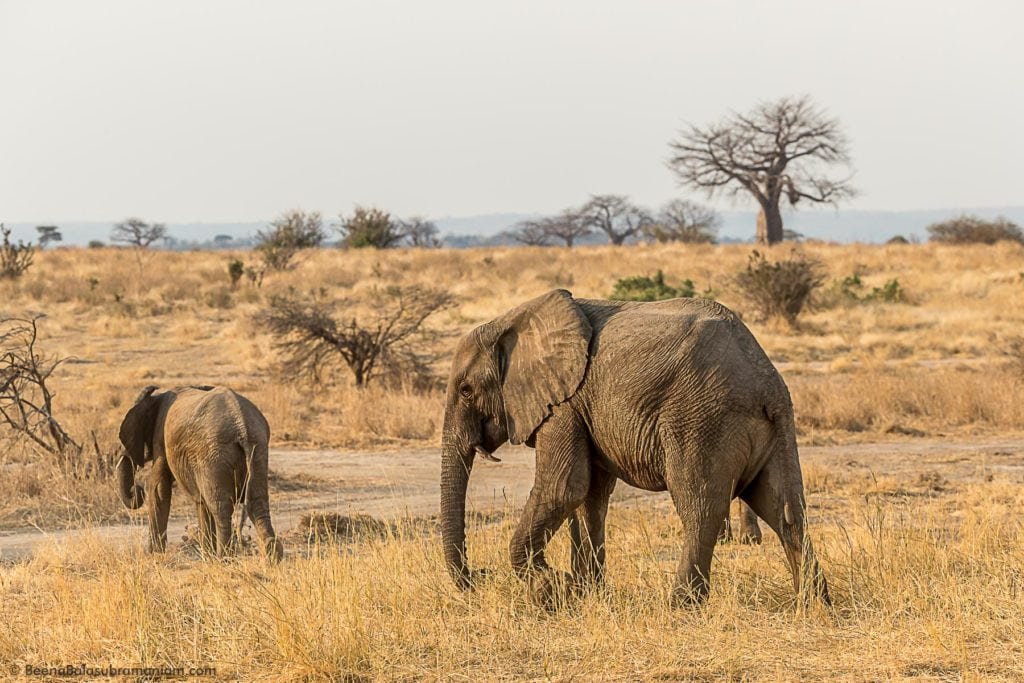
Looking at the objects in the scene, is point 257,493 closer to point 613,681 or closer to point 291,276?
point 613,681

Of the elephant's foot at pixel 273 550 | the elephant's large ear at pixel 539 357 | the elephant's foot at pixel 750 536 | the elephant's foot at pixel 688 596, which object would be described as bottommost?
the elephant's foot at pixel 750 536

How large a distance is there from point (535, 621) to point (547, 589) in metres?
0.28

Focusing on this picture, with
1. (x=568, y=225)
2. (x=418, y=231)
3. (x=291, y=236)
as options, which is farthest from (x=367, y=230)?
(x=568, y=225)

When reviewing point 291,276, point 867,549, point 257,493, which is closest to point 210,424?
point 257,493

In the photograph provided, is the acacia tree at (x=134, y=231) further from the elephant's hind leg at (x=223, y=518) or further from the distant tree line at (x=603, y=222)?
the elephant's hind leg at (x=223, y=518)

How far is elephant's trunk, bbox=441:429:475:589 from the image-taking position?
289 inches

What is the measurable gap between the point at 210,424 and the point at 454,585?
2680 mm

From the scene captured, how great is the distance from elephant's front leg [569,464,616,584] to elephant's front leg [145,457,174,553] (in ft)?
11.9

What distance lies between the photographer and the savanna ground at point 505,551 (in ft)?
20.4

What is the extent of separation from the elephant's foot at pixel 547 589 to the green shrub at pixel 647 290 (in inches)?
815

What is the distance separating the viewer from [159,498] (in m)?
9.77

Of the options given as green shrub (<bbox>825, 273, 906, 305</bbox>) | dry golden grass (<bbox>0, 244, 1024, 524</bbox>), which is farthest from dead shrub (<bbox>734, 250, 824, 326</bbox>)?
green shrub (<bbox>825, 273, 906, 305</bbox>)

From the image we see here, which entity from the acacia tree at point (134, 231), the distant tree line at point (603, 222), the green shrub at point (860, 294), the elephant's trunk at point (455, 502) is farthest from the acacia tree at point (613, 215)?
the elephant's trunk at point (455, 502)

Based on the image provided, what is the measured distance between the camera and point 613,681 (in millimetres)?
5910
